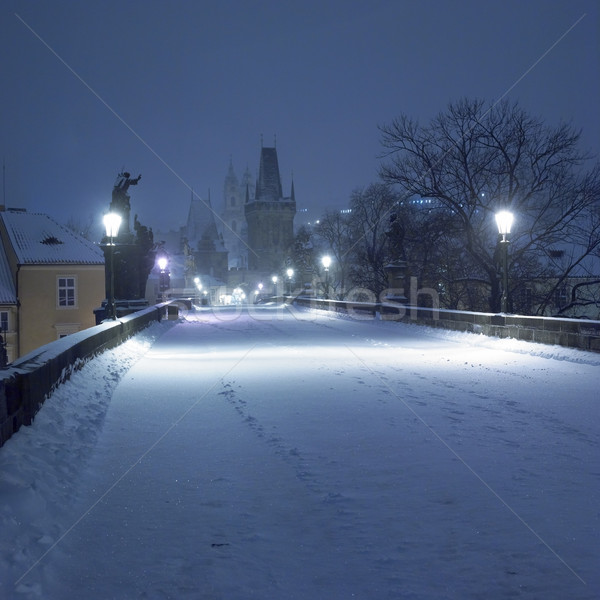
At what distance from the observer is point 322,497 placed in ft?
17.0

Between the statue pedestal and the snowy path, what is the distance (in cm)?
2226

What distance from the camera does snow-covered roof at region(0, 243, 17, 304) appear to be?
44.1 m

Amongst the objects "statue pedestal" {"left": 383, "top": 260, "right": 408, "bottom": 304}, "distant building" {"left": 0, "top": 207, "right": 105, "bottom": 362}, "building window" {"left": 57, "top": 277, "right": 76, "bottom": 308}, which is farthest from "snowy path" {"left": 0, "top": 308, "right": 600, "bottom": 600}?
"building window" {"left": 57, "top": 277, "right": 76, "bottom": 308}

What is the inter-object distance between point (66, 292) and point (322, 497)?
144 feet

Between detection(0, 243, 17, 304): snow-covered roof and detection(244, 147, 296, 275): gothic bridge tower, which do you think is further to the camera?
detection(244, 147, 296, 275): gothic bridge tower

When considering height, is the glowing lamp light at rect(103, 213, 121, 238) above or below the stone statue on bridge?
below

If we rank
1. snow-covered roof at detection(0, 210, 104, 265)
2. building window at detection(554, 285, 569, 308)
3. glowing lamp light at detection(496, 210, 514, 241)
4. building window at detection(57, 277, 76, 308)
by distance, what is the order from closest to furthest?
glowing lamp light at detection(496, 210, 514, 241), building window at detection(554, 285, 569, 308), snow-covered roof at detection(0, 210, 104, 265), building window at detection(57, 277, 76, 308)

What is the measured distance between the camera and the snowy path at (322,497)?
384cm

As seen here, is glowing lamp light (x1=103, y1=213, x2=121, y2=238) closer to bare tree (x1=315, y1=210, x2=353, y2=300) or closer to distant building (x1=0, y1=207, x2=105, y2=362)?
distant building (x1=0, y1=207, x2=105, y2=362)

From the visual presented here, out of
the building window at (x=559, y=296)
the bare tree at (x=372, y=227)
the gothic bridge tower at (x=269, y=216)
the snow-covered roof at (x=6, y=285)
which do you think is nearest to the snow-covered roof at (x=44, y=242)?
the snow-covered roof at (x=6, y=285)

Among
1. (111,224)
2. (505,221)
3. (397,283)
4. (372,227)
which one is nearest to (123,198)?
(111,224)

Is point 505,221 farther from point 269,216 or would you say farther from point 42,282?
point 269,216

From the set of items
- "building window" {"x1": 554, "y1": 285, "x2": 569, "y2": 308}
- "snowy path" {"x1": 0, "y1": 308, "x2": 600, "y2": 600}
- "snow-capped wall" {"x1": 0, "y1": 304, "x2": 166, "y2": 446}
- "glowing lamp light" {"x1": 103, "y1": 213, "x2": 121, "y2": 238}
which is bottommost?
"snowy path" {"x1": 0, "y1": 308, "x2": 600, "y2": 600}

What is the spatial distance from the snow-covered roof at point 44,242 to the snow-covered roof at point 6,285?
1.23 metres
